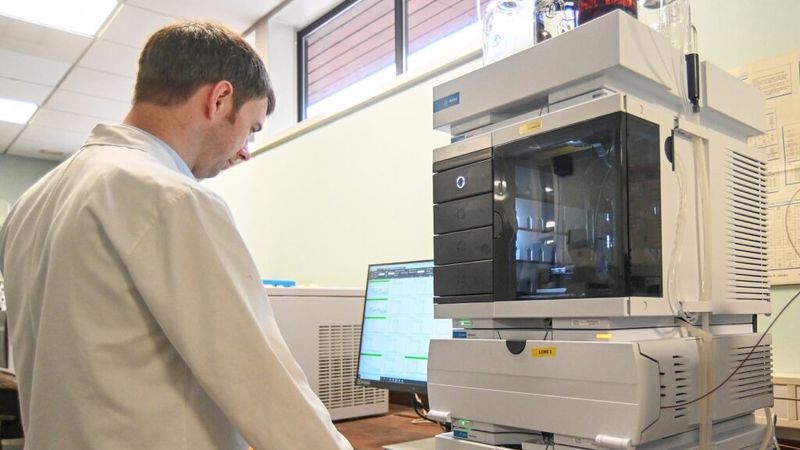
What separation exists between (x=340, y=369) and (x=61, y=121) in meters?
4.01

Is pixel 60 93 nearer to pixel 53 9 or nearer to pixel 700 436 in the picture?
pixel 53 9

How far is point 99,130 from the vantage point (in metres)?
0.97

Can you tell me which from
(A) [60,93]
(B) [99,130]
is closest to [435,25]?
(B) [99,130]

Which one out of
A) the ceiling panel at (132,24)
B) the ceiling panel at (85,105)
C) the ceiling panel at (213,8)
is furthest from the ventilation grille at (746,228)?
the ceiling panel at (85,105)

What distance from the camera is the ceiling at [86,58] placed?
3.27 metres

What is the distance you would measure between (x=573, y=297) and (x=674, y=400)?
20cm

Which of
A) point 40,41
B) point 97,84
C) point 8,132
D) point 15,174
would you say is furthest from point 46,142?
point 40,41

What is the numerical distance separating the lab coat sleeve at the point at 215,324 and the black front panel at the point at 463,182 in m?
0.46

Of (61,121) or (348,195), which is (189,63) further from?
(61,121)

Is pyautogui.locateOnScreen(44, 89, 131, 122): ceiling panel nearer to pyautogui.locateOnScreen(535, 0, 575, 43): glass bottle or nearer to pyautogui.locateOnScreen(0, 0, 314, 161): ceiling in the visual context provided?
pyautogui.locateOnScreen(0, 0, 314, 161): ceiling

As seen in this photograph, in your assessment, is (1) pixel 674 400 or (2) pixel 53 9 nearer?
(1) pixel 674 400

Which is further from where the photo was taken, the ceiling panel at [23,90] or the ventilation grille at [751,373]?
the ceiling panel at [23,90]

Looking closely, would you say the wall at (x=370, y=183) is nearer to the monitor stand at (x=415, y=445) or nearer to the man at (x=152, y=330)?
the monitor stand at (x=415, y=445)

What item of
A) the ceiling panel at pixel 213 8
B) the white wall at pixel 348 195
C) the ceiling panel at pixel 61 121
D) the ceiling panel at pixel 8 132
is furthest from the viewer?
Answer: the ceiling panel at pixel 8 132
